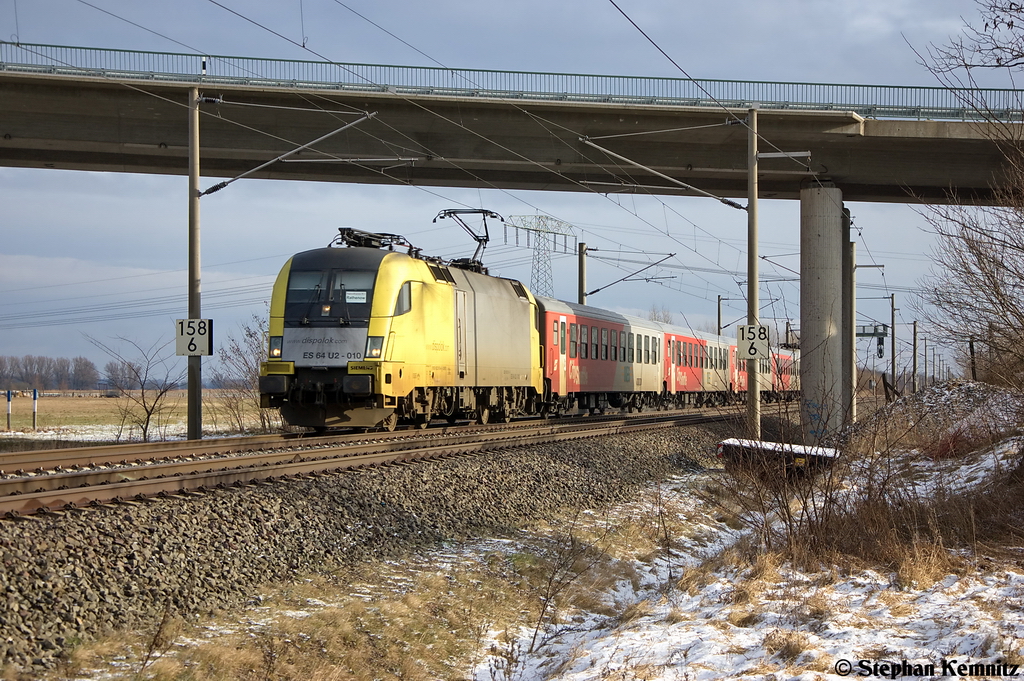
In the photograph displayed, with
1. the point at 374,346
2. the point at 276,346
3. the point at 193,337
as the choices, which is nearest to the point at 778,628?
the point at 374,346

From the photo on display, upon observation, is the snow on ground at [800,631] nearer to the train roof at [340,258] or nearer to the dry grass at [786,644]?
the dry grass at [786,644]

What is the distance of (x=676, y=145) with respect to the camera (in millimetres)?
25688

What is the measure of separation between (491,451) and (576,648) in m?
7.30

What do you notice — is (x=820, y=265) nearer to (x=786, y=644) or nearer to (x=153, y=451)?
(x=153, y=451)

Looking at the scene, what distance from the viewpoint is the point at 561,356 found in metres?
25.7

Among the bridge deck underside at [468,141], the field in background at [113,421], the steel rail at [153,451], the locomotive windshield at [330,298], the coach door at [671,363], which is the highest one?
the bridge deck underside at [468,141]

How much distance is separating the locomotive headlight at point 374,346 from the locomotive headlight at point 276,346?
161cm

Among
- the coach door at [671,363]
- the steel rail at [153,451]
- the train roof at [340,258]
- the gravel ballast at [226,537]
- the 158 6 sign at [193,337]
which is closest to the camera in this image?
the gravel ballast at [226,537]

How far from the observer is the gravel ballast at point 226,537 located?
5980mm

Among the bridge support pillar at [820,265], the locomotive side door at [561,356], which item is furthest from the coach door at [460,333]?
the bridge support pillar at [820,265]

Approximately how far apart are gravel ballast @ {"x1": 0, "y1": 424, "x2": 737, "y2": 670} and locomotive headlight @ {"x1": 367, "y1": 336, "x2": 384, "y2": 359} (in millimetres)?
3403

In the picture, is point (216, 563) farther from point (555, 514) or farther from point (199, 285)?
point (199, 285)

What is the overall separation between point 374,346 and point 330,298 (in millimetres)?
1205

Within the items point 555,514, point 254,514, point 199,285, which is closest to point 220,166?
point 199,285
